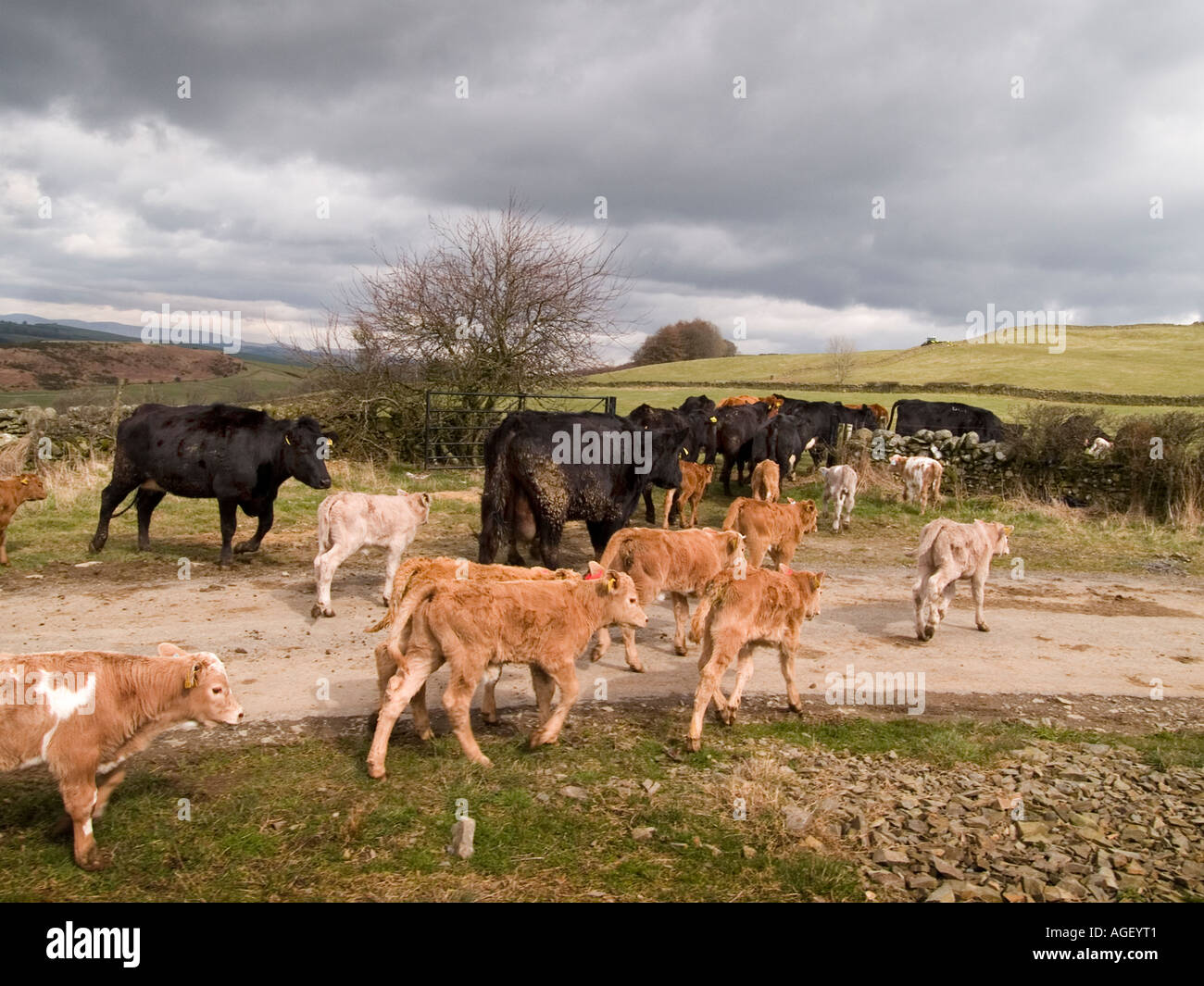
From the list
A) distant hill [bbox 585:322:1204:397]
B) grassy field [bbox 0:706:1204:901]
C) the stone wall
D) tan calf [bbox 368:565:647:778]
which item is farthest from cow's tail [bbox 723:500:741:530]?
distant hill [bbox 585:322:1204:397]

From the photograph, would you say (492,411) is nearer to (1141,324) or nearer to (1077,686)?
(1077,686)

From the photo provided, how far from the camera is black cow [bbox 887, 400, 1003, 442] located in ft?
96.6

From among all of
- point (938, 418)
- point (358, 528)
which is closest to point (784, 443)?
point (938, 418)

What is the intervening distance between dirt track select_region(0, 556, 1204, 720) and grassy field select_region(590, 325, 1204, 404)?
122 ft

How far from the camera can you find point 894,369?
190 ft

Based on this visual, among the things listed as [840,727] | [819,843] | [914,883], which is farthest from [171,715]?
[840,727]

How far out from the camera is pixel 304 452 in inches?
493

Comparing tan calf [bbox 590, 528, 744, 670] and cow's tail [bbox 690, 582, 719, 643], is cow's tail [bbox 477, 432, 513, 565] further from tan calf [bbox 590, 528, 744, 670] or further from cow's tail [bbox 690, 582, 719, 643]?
cow's tail [bbox 690, 582, 719, 643]

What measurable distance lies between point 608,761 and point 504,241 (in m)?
20.1

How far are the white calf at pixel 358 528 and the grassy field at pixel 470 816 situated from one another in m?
3.41

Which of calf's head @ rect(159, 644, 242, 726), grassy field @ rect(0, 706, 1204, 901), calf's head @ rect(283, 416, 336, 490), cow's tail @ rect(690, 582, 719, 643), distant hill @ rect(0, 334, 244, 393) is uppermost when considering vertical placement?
distant hill @ rect(0, 334, 244, 393)

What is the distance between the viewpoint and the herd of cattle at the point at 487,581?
5.06 metres

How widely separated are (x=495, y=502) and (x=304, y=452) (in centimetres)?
→ 326

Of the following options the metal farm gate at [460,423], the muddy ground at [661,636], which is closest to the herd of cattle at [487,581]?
the muddy ground at [661,636]
